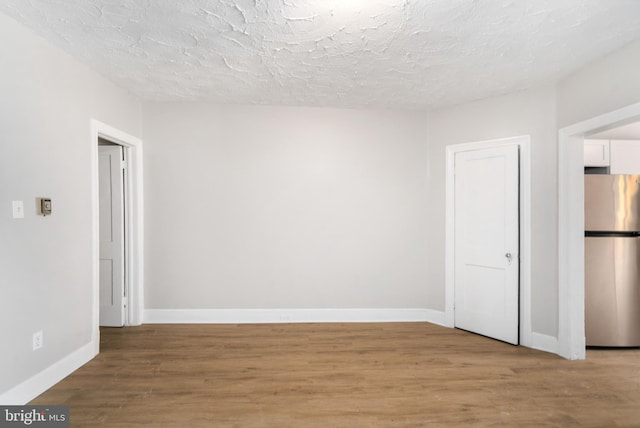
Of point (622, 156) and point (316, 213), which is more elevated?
point (622, 156)

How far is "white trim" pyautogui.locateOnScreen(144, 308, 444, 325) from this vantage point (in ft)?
13.6

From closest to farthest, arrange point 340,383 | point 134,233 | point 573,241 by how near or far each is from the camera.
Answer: point 340,383
point 573,241
point 134,233

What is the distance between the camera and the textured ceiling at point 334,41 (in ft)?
6.96

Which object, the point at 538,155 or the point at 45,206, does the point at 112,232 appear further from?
the point at 538,155

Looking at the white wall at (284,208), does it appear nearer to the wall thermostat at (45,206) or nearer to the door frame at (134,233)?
the door frame at (134,233)

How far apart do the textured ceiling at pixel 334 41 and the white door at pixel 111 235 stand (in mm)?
1008

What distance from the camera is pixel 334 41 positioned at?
2531 mm

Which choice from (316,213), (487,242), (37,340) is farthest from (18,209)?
(487,242)

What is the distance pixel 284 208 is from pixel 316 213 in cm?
40

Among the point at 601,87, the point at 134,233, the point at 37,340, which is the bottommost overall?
the point at 37,340

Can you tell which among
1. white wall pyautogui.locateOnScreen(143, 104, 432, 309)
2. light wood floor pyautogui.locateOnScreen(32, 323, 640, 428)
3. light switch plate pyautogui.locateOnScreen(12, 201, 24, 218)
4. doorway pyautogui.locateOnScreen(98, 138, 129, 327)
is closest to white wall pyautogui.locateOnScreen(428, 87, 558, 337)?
light wood floor pyautogui.locateOnScreen(32, 323, 640, 428)

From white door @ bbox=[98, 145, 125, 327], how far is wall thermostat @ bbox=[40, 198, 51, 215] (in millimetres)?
1402

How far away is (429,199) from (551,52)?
200cm

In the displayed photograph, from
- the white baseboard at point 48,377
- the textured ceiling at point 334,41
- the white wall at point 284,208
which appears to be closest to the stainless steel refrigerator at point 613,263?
the textured ceiling at point 334,41
